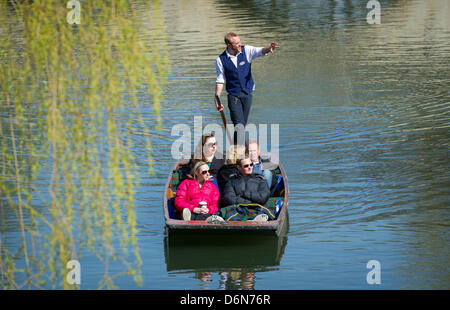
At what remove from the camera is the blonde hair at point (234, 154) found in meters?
8.44

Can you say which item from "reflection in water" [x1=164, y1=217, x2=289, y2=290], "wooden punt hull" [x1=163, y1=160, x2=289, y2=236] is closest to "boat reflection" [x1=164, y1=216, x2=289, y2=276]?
"reflection in water" [x1=164, y1=217, x2=289, y2=290]

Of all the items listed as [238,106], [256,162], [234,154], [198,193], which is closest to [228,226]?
[198,193]

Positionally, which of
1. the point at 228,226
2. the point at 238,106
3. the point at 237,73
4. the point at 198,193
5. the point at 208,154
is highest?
the point at 237,73

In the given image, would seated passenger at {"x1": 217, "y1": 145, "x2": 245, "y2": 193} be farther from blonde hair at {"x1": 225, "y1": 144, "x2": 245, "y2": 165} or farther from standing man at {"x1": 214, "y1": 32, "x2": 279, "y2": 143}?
standing man at {"x1": 214, "y1": 32, "x2": 279, "y2": 143}

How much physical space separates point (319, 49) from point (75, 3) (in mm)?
16974

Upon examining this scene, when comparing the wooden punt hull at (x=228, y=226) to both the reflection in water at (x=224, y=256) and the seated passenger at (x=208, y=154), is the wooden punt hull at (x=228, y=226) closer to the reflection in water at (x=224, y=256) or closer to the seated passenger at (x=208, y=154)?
the reflection in water at (x=224, y=256)

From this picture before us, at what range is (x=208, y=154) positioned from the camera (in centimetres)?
877

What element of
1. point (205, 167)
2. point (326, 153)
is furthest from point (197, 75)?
point (205, 167)

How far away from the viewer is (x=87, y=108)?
5.14 meters

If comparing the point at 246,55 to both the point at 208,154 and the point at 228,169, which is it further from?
the point at 228,169

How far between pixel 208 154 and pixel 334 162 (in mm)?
2884

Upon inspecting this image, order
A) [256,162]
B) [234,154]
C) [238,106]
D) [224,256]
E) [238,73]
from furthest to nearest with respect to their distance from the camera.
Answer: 1. [238,106]
2. [238,73]
3. [256,162]
4. [234,154]
5. [224,256]

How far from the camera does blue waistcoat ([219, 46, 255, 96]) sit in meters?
9.34

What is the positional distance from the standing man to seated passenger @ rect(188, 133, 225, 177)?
68 centimetres
